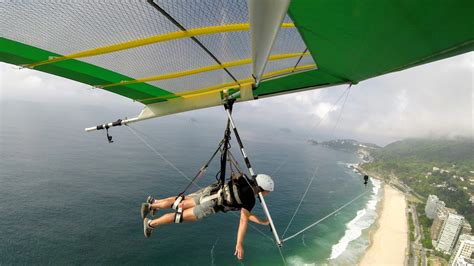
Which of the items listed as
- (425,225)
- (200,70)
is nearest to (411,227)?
(425,225)

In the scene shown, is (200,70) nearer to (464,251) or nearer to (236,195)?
(236,195)

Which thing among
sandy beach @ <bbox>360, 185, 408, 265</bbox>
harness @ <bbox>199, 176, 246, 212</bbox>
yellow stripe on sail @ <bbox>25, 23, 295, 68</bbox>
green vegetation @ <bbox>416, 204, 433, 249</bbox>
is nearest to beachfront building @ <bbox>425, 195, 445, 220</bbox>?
green vegetation @ <bbox>416, 204, 433, 249</bbox>

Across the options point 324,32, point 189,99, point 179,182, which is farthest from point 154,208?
point 179,182

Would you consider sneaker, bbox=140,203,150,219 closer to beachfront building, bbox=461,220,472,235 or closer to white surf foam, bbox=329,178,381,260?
white surf foam, bbox=329,178,381,260

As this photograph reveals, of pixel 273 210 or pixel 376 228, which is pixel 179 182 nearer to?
pixel 273 210

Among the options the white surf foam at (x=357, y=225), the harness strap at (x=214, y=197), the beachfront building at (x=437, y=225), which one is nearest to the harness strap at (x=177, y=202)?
the harness strap at (x=214, y=197)

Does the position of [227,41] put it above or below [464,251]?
above

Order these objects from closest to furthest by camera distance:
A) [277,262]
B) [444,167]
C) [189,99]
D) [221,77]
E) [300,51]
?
1. [300,51]
2. [221,77]
3. [189,99]
4. [277,262]
5. [444,167]
